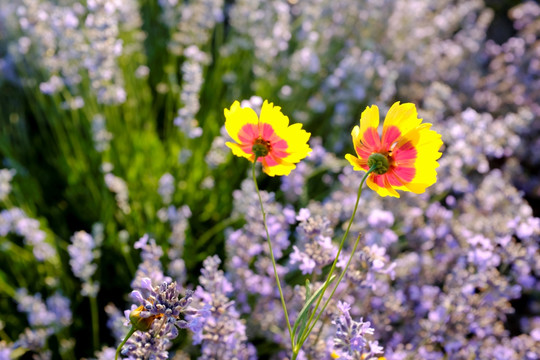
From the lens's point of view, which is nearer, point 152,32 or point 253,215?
point 253,215

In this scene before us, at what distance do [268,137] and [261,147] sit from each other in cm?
3

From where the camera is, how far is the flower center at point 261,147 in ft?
3.86

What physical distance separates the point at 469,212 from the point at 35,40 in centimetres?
249

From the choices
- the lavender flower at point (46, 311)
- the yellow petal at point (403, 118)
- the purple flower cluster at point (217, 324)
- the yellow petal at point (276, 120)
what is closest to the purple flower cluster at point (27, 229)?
the lavender flower at point (46, 311)

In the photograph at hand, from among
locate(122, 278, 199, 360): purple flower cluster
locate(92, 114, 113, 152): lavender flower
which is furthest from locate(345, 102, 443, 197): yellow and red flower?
locate(92, 114, 113, 152): lavender flower

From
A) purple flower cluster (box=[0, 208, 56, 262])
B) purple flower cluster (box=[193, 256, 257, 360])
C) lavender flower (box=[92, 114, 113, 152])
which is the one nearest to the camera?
purple flower cluster (box=[193, 256, 257, 360])

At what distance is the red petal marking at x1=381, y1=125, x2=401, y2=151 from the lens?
1071mm

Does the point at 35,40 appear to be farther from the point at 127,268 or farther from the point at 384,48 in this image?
the point at 384,48

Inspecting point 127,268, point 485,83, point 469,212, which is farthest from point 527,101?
point 127,268

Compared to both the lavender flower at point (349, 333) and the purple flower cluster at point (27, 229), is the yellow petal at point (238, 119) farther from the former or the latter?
the purple flower cluster at point (27, 229)

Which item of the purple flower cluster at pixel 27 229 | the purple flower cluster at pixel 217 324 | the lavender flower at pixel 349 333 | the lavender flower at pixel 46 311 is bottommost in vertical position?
the lavender flower at pixel 349 333

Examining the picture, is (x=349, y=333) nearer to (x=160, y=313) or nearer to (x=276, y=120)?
(x=160, y=313)

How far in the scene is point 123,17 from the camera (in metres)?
2.66

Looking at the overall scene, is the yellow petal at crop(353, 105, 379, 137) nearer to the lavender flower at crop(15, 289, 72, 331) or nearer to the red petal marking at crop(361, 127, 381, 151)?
the red petal marking at crop(361, 127, 381, 151)
